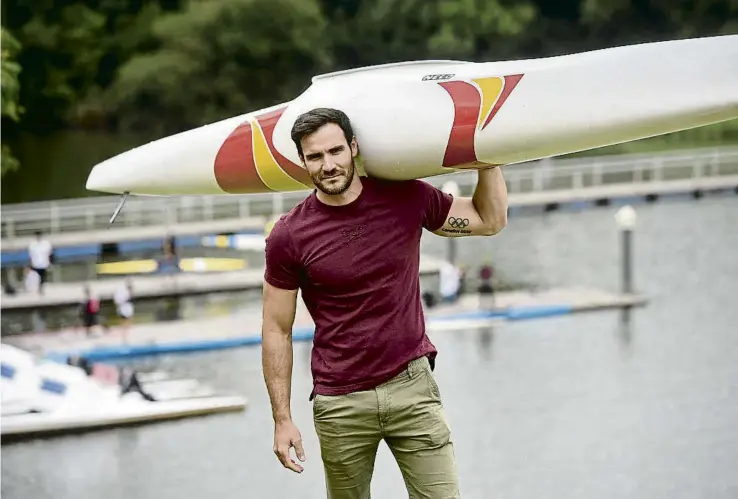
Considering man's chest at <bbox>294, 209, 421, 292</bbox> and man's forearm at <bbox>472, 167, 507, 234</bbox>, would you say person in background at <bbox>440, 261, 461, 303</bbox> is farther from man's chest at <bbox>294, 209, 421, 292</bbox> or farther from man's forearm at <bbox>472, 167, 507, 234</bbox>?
man's chest at <bbox>294, 209, 421, 292</bbox>

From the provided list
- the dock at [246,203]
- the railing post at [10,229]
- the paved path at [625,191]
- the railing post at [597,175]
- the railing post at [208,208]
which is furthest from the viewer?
the railing post at [597,175]

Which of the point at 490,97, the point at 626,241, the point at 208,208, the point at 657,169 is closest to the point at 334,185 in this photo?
the point at 490,97

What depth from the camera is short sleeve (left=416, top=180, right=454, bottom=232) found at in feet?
13.2

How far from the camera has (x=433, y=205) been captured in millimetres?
4051

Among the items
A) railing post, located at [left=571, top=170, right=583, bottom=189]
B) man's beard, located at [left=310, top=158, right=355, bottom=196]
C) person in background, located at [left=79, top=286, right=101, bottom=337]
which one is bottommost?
person in background, located at [left=79, top=286, right=101, bottom=337]

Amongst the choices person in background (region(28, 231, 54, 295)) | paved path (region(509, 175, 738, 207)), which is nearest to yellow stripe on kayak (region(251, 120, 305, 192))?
person in background (region(28, 231, 54, 295))

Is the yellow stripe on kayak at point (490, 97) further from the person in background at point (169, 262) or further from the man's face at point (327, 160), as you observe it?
the person in background at point (169, 262)

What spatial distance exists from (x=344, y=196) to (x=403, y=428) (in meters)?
0.75

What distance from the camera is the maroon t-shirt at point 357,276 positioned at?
3844mm

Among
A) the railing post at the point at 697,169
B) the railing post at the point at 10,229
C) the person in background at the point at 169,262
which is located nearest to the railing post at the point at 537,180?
the railing post at the point at 697,169

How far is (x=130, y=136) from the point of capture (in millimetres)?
41844

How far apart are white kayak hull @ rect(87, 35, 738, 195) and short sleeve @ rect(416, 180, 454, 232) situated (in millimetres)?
66

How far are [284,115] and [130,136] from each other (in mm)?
38271

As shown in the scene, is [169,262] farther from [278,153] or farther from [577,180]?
[278,153]
